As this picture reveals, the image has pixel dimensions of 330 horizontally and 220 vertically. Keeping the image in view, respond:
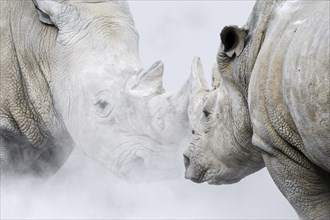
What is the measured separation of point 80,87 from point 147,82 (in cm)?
53

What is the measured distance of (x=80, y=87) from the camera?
36.1 ft

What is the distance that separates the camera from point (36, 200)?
11.8 m

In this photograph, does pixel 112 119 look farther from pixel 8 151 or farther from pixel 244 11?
pixel 244 11

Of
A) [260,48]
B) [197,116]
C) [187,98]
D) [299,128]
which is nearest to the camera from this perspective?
[299,128]

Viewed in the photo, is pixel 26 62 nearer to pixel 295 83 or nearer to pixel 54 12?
pixel 54 12

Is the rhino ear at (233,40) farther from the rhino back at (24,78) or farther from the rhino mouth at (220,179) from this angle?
the rhino back at (24,78)

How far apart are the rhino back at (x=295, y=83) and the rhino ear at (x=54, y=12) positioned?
340cm

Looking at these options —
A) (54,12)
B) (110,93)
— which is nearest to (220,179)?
(110,93)

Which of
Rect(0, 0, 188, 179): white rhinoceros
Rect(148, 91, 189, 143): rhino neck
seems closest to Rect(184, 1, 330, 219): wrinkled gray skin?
Rect(148, 91, 189, 143): rhino neck

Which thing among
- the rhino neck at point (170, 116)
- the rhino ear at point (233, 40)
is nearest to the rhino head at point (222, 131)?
the rhino ear at point (233, 40)

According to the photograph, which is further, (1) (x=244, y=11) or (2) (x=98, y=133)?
(1) (x=244, y=11)

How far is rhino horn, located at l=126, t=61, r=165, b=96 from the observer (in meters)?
10.7

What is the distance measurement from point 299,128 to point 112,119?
3.60 metres

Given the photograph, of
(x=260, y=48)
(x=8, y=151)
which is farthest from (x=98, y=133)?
(x=260, y=48)
